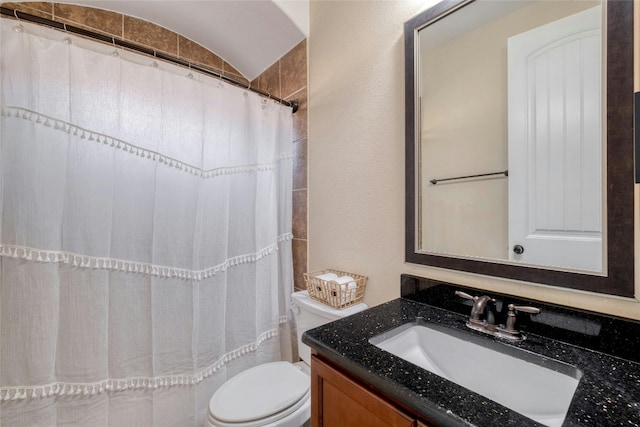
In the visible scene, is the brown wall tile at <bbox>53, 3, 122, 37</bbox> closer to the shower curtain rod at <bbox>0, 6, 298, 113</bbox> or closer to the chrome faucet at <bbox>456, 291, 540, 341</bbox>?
the shower curtain rod at <bbox>0, 6, 298, 113</bbox>

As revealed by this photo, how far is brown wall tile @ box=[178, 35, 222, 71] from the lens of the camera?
1946 mm

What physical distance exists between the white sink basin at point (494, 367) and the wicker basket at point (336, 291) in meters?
0.37

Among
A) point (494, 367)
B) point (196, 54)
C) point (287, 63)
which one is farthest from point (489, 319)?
point (196, 54)

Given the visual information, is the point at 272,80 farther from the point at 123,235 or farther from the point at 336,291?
the point at 336,291

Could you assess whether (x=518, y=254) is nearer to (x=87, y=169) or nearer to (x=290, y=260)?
(x=290, y=260)

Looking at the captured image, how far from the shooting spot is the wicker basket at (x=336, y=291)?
1.23m

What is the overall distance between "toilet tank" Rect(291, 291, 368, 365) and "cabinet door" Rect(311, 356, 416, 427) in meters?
0.42

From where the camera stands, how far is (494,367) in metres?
0.77

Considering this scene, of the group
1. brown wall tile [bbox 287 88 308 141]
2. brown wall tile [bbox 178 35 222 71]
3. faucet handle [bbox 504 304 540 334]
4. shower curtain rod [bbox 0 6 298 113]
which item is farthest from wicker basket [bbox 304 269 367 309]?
brown wall tile [bbox 178 35 222 71]

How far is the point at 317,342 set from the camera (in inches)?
30.5

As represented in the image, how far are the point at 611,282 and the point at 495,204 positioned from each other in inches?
14.2

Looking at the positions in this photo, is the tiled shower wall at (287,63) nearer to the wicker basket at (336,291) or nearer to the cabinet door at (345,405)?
the wicker basket at (336,291)

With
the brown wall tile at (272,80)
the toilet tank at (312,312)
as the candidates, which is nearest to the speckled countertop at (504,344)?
the toilet tank at (312,312)

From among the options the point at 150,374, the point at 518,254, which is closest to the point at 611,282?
the point at 518,254
